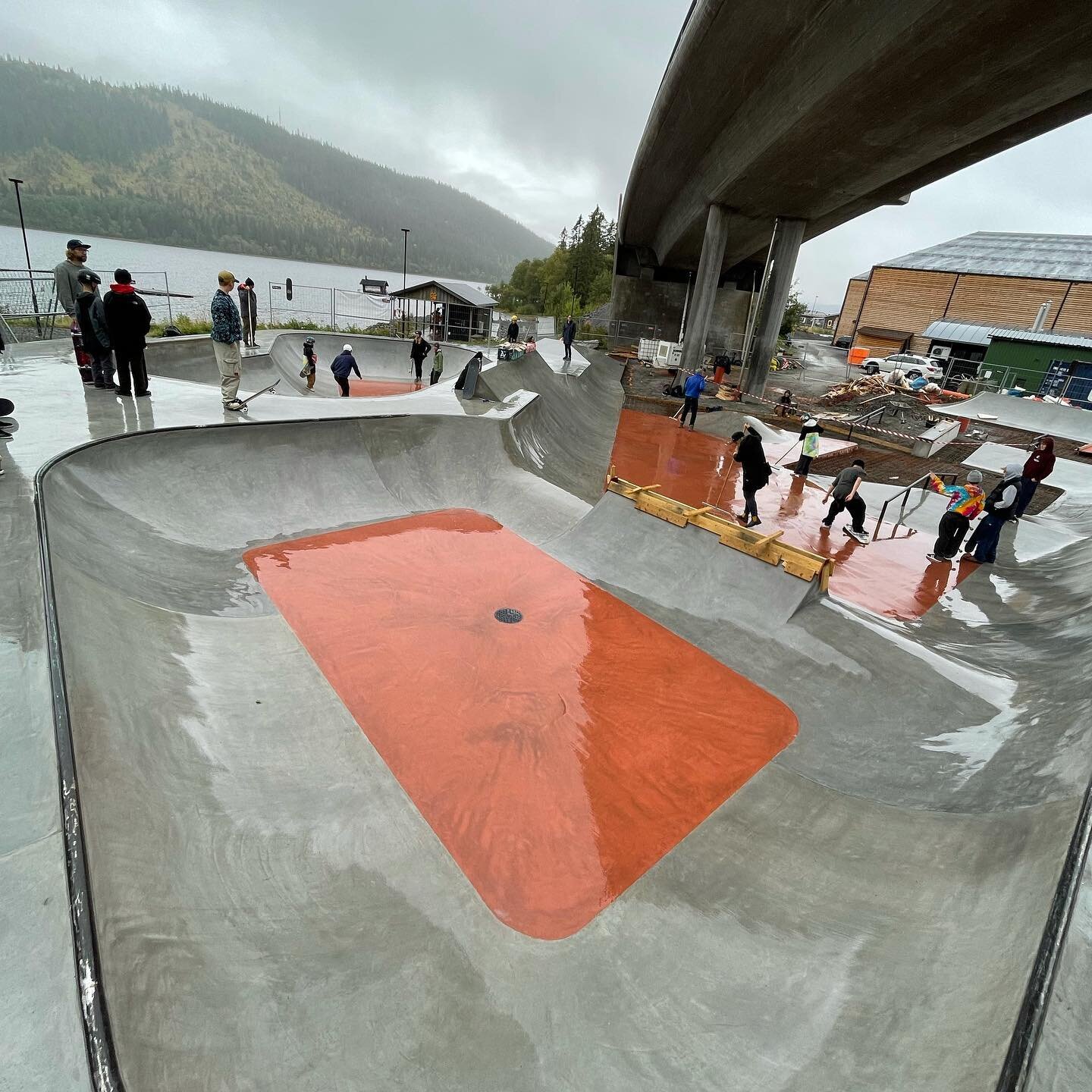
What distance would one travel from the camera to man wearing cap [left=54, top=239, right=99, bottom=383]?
29.1 feet

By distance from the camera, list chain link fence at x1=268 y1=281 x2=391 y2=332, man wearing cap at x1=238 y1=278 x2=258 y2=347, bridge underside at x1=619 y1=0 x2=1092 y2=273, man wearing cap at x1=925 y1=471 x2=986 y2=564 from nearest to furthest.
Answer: man wearing cap at x1=925 y1=471 x2=986 y2=564 → bridge underside at x1=619 y1=0 x2=1092 y2=273 → man wearing cap at x1=238 y1=278 x2=258 y2=347 → chain link fence at x1=268 y1=281 x2=391 y2=332

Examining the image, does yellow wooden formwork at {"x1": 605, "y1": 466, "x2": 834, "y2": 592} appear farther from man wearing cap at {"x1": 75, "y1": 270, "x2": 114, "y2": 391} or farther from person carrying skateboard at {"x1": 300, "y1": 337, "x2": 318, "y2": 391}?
person carrying skateboard at {"x1": 300, "y1": 337, "x2": 318, "y2": 391}

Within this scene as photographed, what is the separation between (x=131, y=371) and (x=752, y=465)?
1032 cm

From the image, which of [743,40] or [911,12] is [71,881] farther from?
[743,40]

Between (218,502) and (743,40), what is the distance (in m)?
14.9

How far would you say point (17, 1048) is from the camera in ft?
5.87

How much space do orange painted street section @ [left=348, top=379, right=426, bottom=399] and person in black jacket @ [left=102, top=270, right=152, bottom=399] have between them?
9349 millimetres

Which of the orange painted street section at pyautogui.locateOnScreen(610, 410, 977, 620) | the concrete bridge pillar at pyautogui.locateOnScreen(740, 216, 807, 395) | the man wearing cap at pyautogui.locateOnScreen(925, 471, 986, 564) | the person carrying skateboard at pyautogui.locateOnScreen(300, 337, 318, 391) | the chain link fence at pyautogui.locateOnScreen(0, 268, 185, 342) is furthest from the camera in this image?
the concrete bridge pillar at pyautogui.locateOnScreen(740, 216, 807, 395)

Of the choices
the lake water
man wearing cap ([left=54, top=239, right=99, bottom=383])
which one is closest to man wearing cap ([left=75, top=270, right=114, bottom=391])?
man wearing cap ([left=54, top=239, right=99, bottom=383])

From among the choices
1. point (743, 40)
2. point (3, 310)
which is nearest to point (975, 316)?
point (743, 40)

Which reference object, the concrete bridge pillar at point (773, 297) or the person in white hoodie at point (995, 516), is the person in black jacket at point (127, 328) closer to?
the person in white hoodie at point (995, 516)

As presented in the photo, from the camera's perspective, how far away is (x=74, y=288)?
Answer: 9.73m

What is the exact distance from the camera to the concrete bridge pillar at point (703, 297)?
23.5 metres

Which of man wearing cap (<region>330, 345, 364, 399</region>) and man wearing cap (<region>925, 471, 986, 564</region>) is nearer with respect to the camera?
man wearing cap (<region>925, 471, 986, 564</region>)
